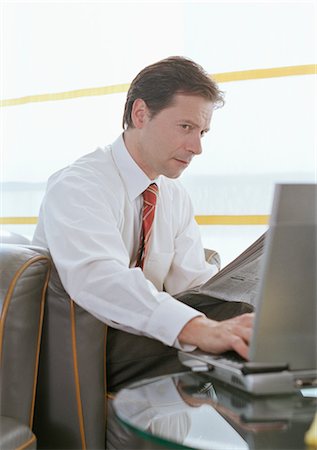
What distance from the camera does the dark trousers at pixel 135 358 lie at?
1645mm

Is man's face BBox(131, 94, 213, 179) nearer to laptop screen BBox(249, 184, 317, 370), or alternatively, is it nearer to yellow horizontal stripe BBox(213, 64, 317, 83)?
yellow horizontal stripe BBox(213, 64, 317, 83)

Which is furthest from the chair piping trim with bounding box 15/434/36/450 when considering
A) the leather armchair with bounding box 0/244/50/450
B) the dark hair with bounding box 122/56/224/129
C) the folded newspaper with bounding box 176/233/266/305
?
the dark hair with bounding box 122/56/224/129

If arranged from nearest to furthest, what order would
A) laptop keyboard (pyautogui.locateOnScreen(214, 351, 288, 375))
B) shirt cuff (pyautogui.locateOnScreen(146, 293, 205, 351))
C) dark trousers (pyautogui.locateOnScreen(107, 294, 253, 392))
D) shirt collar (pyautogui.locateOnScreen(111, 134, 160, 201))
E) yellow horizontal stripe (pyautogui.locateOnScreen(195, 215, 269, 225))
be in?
laptop keyboard (pyautogui.locateOnScreen(214, 351, 288, 375)) → shirt cuff (pyautogui.locateOnScreen(146, 293, 205, 351)) → dark trousers (pyautogui.locateOnScreen(107, 294, 253, 392)) → shirt collar (pyautogui.locateOnScreen(111, 134, 160, 201)) → yellow horizontal stripe (pyautogui.locateOnScreen(195, 215, 269, 225))

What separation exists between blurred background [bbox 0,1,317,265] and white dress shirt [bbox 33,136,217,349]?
12.1 inches

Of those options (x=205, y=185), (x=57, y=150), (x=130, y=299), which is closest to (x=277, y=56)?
(x=205, y=185)

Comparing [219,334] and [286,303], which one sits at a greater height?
[286,303]

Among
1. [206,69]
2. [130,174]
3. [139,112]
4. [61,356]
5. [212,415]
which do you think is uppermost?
[206,69]

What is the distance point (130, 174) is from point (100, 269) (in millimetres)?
424

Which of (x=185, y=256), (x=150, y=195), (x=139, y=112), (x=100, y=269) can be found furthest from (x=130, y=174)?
(x=100, y=269)

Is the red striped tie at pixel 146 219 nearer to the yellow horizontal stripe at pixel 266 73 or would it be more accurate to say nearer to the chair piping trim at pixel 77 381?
the chair piping trim at pixel 77 381

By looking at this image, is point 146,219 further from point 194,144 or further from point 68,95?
point 68,95

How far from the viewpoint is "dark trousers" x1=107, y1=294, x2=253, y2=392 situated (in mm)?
1645

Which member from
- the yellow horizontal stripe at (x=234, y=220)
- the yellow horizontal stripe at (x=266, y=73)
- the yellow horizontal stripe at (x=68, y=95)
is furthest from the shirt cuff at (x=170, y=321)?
the yellow horizontal stripe at (x=68, y=95)

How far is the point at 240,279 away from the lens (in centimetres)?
162
